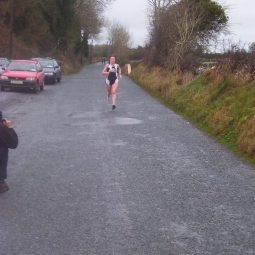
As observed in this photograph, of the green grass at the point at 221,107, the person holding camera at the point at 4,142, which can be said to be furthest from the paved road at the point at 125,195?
the green grass at the point at 221,107

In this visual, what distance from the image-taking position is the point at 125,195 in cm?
667

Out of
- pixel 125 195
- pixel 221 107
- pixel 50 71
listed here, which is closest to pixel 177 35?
pixel 50 71

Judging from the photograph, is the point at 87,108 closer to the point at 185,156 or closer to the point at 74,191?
the point at 185,156

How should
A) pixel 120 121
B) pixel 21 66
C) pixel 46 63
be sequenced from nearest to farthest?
pixel 120 121
pixel 21 66
pixel 46 63

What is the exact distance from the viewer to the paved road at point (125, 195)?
502 centimetres

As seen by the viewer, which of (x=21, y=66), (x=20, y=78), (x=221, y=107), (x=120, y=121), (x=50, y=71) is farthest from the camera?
(x=50, y=71)

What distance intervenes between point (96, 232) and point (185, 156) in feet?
14.0

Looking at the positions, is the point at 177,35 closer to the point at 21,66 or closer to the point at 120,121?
the point at 21,66

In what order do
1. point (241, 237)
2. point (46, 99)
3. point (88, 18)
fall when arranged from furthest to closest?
point (88, 18)
point (46, 99)
point (241, 237)

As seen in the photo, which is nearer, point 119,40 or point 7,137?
point 7,137

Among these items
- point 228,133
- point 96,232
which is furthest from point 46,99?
point 96,232

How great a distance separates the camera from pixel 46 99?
2062 centimetres

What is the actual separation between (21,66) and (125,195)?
19200 millimetres

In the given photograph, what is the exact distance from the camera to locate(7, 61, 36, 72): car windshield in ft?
80.1
